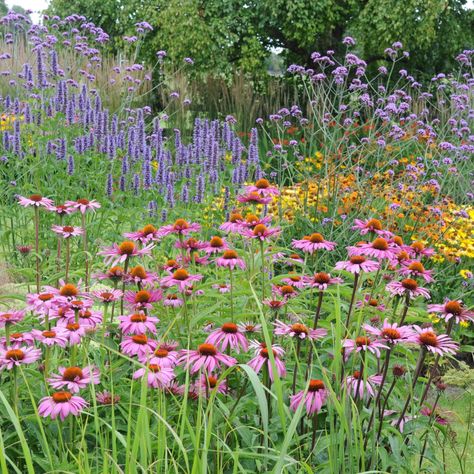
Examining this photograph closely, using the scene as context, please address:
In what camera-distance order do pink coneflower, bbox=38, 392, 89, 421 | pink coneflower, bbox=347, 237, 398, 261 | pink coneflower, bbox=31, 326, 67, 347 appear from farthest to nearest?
pink coneflower, bbox=347, 237, 398, 261 → pink coneflower, bbox=31, 326, 67, 347 → pink coneflower, bbox=38, 392, 89, 421

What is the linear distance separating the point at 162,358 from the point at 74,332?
9.2 inches

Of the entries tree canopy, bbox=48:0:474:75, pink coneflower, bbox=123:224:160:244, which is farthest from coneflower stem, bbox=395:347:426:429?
tree canopy, bbox=48:0:474:75

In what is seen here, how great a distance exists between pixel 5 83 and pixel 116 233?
518cm

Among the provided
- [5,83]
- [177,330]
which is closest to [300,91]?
[5,83]

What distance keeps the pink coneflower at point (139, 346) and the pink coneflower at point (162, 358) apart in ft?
0.06

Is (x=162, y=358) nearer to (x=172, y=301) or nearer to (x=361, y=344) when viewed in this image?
(x=172, y=301)

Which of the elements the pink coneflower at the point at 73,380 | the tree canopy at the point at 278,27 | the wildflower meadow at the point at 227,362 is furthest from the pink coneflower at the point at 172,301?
the tree canopy at the point at 278,27

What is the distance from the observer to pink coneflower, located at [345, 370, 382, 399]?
1.86 metres

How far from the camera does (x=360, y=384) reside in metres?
1.90

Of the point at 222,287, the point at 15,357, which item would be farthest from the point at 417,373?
the point at 15,357

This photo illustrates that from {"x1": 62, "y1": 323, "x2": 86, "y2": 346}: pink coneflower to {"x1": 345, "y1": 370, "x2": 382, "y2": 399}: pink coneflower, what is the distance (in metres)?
0.71

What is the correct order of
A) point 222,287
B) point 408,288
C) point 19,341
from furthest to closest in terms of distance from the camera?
1. point 222,287
2. point 408,288
3. point 19,341

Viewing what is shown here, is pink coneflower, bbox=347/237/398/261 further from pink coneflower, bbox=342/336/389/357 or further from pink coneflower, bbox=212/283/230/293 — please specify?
pink coneflower, bbox=212/283/230/293

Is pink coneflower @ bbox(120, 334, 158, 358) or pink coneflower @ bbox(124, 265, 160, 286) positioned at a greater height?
pink coneflower @ bbox(124, 265, 160, 286)
